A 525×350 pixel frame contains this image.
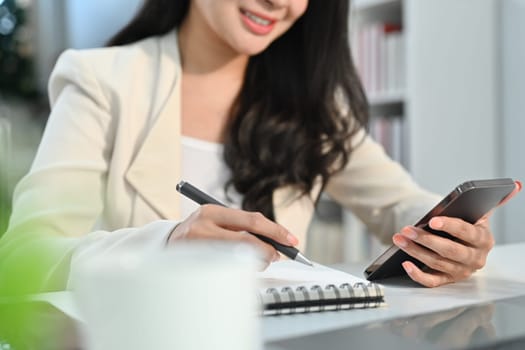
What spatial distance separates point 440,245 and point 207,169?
1.92 ft

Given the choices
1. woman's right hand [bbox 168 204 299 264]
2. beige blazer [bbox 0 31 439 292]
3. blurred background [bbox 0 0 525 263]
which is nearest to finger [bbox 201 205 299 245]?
woman's right hand [bbox 168 204 299 264]

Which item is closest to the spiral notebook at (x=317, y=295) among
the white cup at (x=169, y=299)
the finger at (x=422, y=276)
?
the finger at (x=422, y=276)

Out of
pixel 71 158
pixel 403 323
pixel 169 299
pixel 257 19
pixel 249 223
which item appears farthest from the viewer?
pixel 257 19

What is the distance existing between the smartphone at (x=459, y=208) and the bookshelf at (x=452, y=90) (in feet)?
4.20

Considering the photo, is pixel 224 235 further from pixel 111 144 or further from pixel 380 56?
pixel 380 56

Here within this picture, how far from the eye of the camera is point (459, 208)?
0.80 m

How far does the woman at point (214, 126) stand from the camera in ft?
3.89

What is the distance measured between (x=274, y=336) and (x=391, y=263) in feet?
1.10

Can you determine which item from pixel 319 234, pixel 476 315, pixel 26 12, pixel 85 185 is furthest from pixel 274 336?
pixel 26 12

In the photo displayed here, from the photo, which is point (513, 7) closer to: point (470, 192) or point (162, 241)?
point (470, 192)

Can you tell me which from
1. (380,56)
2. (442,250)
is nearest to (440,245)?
(442,250)

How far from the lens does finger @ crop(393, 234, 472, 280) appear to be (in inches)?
32.3

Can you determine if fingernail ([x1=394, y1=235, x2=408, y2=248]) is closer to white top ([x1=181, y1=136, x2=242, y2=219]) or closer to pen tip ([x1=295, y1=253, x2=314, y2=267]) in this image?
pen tip ([x1=295, y1=253, x2=314, y2=267])

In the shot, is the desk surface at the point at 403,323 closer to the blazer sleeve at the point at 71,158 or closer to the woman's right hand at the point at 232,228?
the woman's right hand at the point at 232,228
